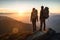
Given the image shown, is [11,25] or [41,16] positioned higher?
[41,16]

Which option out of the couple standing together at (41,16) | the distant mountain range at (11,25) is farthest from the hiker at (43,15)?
the distant mountain range at (11,25)

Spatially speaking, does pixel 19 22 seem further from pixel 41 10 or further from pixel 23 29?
pixel 41 10

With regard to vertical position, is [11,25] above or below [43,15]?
below

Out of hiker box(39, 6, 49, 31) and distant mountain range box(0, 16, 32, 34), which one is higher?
hiker box(39, 6, 49, 31)

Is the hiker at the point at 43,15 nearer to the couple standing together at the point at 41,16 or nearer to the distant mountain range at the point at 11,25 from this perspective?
the couple standing together at the point at 41,16

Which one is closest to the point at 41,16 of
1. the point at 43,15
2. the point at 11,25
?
the point at 43,15

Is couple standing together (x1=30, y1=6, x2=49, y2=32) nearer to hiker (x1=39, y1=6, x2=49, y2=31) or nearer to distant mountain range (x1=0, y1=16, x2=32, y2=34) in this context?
hiker (x1=39, y1=6, x2=49, y2=31)

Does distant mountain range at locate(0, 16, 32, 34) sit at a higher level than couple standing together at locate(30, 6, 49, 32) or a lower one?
lower

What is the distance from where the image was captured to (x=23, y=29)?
4.27 meters

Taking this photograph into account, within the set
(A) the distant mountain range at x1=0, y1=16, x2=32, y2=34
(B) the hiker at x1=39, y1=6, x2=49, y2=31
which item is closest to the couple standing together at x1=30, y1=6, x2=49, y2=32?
(B) the hiker at x1=39, y1=6, x2=49, y2=31

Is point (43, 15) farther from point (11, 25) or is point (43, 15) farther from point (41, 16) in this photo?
point (11, 25)

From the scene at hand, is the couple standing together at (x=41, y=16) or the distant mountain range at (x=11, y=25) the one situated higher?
the couple standing together at (x=41, y=16)

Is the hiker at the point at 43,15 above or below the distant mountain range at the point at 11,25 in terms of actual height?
above

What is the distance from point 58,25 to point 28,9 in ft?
2.48
